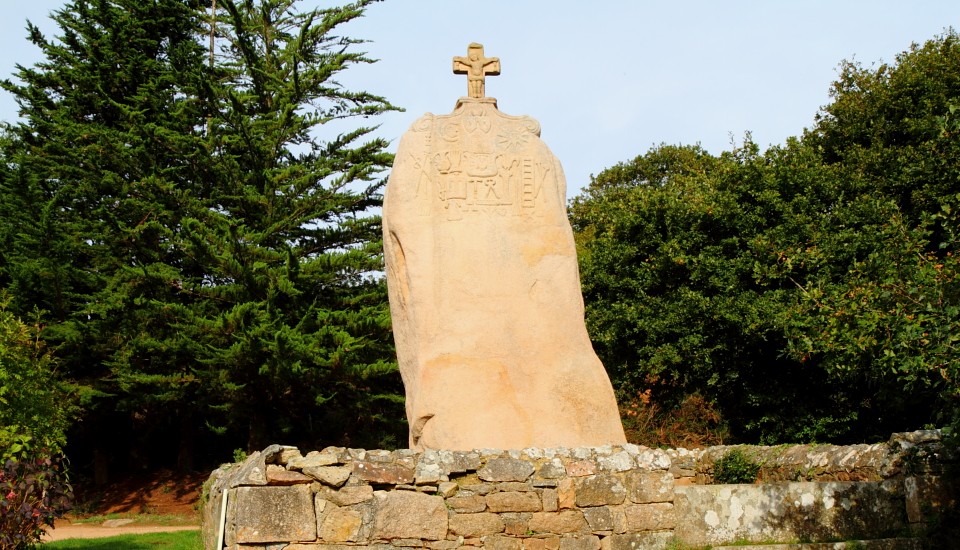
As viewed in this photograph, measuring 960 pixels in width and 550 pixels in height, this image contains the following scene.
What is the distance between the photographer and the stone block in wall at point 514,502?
6516 millimetres

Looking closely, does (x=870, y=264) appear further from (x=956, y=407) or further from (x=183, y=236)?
(x=183, y=236)

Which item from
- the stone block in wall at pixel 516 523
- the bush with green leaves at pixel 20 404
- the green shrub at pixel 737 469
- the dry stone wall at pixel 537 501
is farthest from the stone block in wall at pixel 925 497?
the bush with green leaves at pixel 20 404

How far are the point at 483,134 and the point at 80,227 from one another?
1748 cm

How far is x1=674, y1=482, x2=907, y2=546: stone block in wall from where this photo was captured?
715 cm

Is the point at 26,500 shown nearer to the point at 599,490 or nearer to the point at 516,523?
the point at 516,523

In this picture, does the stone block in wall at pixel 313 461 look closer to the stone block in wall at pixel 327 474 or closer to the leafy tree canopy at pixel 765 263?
the stone block in wall at pixel 327 474

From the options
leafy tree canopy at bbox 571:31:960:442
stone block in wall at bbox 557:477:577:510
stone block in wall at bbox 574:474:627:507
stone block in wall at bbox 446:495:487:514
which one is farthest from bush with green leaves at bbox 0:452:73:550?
leafy tree canopy at bbox 571:31:960:442

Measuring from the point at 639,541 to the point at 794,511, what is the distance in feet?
4.82

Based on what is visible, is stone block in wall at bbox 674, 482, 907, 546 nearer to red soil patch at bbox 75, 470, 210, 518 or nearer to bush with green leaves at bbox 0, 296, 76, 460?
bush with green leaves at bbox 0, 296, 76, 460

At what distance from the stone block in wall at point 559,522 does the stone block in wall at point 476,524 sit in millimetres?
263

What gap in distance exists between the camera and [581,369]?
27.4ft

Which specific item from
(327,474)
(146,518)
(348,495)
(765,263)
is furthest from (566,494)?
(146,518)

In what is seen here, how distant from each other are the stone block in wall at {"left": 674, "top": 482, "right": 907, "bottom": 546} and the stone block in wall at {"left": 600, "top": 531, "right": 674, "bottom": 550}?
0.31 meters

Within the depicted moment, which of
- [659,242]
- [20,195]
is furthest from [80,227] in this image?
[659,242]
